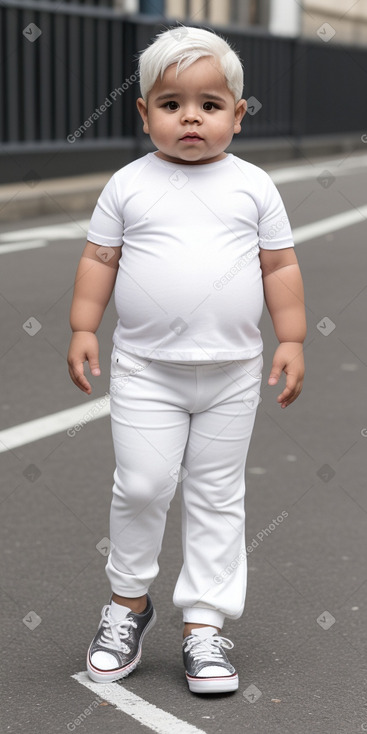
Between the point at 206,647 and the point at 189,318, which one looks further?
the point at 206,647

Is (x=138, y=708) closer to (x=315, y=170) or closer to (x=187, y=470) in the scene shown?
(x=187, y=470)

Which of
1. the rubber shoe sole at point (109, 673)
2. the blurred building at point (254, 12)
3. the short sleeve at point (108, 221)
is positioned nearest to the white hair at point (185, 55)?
the short sleeve at point (108, 221)

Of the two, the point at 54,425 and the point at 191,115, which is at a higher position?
the point at 191,115

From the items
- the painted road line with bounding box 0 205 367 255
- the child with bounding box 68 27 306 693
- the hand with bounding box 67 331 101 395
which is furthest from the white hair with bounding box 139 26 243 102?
the painted road line with bounding box 0 205 367 255

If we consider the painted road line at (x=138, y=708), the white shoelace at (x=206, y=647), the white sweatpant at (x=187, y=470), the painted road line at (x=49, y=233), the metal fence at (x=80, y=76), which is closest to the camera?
the painted road line at (x=138, y=708)

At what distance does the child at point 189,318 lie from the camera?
312cm

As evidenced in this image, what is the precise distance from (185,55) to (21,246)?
291 inches

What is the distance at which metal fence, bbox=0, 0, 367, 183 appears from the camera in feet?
44.3

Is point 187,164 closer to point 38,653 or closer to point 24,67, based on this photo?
point 38,653

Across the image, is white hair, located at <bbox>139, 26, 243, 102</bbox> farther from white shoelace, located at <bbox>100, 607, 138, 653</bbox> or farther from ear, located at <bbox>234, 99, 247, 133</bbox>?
white shoelace, located at <bbox>100, 607, 138, 653</bbox>

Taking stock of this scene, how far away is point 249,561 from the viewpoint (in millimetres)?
4145

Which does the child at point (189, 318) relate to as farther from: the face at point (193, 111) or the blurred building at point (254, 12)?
the blurred building at point (254, 12)

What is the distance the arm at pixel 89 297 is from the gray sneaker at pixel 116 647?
1.96 ft

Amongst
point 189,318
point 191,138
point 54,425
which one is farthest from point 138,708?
point 54,425
